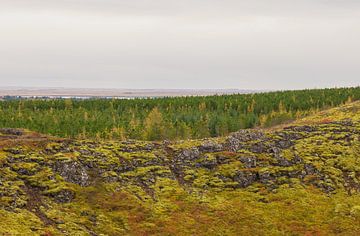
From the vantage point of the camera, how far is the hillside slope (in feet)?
144

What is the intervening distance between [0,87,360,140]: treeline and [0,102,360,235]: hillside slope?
96.3 feet

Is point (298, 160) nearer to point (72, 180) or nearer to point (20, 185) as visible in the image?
point (72, 180)

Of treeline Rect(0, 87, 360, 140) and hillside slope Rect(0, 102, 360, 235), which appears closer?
hillside slope Rect(0, 102, 360, 235)

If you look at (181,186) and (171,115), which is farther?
(171,115)

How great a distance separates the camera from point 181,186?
52.1 metres

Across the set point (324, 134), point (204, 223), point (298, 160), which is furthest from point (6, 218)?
point (324, 134)

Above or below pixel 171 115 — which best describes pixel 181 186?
below

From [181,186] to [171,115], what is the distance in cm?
5706

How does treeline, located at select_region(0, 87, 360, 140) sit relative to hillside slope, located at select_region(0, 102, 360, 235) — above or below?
above

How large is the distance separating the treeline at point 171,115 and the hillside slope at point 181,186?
96.3 feet

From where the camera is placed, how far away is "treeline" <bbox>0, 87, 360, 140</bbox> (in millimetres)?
90812

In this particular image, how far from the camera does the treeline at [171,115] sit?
90812mm

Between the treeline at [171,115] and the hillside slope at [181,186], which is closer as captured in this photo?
the hillside slope at [181,186]

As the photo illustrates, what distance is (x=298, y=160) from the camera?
58312 mm
